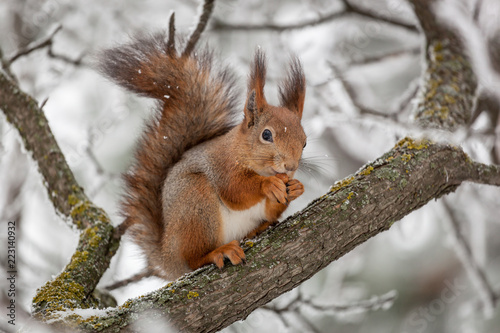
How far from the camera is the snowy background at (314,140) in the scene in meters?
2.74

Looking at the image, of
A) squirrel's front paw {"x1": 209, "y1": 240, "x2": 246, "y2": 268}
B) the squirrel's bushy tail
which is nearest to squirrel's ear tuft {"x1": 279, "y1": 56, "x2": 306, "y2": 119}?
the squirrel's bushy tail

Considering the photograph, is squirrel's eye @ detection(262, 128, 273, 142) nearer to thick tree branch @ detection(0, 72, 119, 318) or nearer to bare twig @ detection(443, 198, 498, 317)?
thick tree branch @ detection(0, 72, 119, 318)

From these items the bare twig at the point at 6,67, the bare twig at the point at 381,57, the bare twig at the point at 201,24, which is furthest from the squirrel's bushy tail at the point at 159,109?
the bare twig at the point at 381,57

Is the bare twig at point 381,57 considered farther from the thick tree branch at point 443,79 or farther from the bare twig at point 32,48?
the bare twig at point 32,48

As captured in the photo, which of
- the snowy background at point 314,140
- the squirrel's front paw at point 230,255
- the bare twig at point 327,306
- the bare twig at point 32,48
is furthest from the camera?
the snowy background at point 314,140

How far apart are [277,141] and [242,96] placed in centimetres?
53

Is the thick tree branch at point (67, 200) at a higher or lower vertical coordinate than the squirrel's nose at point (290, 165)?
higher

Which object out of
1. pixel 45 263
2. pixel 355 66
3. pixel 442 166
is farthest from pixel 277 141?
Result: pixel 45 263

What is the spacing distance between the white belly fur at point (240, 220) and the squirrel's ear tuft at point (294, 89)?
1.49 feet

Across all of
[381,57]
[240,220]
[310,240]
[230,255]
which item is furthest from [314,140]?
[230,255]

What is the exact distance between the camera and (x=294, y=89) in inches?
88.5

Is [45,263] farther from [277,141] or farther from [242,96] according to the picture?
[277,141]

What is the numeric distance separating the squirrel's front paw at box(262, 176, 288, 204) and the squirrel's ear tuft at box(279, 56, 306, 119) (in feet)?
1.36

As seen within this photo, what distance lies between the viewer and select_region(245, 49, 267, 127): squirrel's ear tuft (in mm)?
2055
